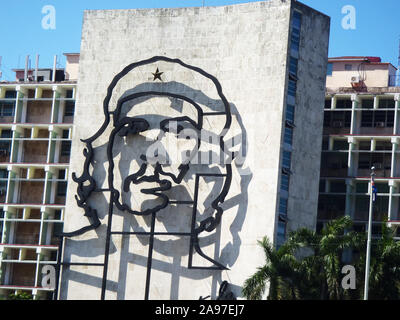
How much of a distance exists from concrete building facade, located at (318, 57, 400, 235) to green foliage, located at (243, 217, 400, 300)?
18.7 metres

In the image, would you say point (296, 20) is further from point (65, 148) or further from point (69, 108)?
point (65, 148)

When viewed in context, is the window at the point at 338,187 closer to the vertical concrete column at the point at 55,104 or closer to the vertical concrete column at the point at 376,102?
the vertical concrete column at the point at 376,102

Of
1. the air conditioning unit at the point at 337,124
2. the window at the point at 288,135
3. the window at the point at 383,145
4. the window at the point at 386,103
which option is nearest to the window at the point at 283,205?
the window at the point at 288,135

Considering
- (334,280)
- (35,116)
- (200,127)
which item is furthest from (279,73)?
(35,116)

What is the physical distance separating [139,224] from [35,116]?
25205 mm

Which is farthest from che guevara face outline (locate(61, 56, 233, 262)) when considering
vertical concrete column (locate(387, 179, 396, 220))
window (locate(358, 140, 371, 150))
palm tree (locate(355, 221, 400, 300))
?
window (locate(358, 140, 371, 150))

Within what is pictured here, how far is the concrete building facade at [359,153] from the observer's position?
78625 mm

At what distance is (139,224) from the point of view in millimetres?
69438

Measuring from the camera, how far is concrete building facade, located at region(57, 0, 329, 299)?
67.0m

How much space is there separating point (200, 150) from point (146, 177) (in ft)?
12.8

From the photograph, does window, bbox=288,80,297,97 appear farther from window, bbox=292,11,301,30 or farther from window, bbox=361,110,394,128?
window, bbox=361,110,394,128

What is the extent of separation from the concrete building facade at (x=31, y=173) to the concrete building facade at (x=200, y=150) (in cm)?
1558

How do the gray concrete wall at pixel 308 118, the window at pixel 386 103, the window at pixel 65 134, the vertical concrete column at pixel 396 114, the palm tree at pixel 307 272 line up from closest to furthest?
1. the palm tree at pixel 307 272
2. the gray concrete wall at pixel 308 118
3. the vertical concrete column at pixel 396 114
4. the window at pixel 386 103
5. the window at pixel 65 134
